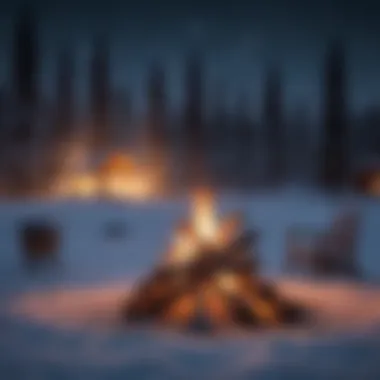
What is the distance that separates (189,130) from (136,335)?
25087 mm

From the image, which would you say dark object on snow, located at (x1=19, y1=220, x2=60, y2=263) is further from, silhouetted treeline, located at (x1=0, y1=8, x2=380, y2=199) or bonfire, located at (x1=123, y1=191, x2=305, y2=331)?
silhouetted treeline, located at (x1=0, y1=8, x2=380, y2=199)

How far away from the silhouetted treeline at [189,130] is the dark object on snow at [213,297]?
54.3 feet

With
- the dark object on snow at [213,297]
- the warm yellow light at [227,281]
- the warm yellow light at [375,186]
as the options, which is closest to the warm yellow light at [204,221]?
the dark object on snow at [213,297]

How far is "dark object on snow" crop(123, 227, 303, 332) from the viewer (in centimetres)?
588

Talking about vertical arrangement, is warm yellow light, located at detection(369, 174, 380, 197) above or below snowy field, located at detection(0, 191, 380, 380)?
above

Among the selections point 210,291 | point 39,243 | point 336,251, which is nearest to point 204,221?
point 210,291

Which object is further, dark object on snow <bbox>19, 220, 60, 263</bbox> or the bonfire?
dark object on snow <bbox>19, 220, 60, 263</bbox>

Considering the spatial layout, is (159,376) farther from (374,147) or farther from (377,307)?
(374,147)

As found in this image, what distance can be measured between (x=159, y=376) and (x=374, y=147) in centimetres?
3024

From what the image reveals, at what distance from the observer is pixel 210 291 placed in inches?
246

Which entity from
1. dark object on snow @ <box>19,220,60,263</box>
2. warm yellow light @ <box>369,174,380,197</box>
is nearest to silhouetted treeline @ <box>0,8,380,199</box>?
warm yellow light @ <box>369,174,380,197</box>

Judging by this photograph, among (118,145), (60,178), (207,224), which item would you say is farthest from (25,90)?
(207,224)

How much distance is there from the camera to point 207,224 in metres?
6.86

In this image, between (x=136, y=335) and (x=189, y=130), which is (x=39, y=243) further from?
(x=189, y=130)
